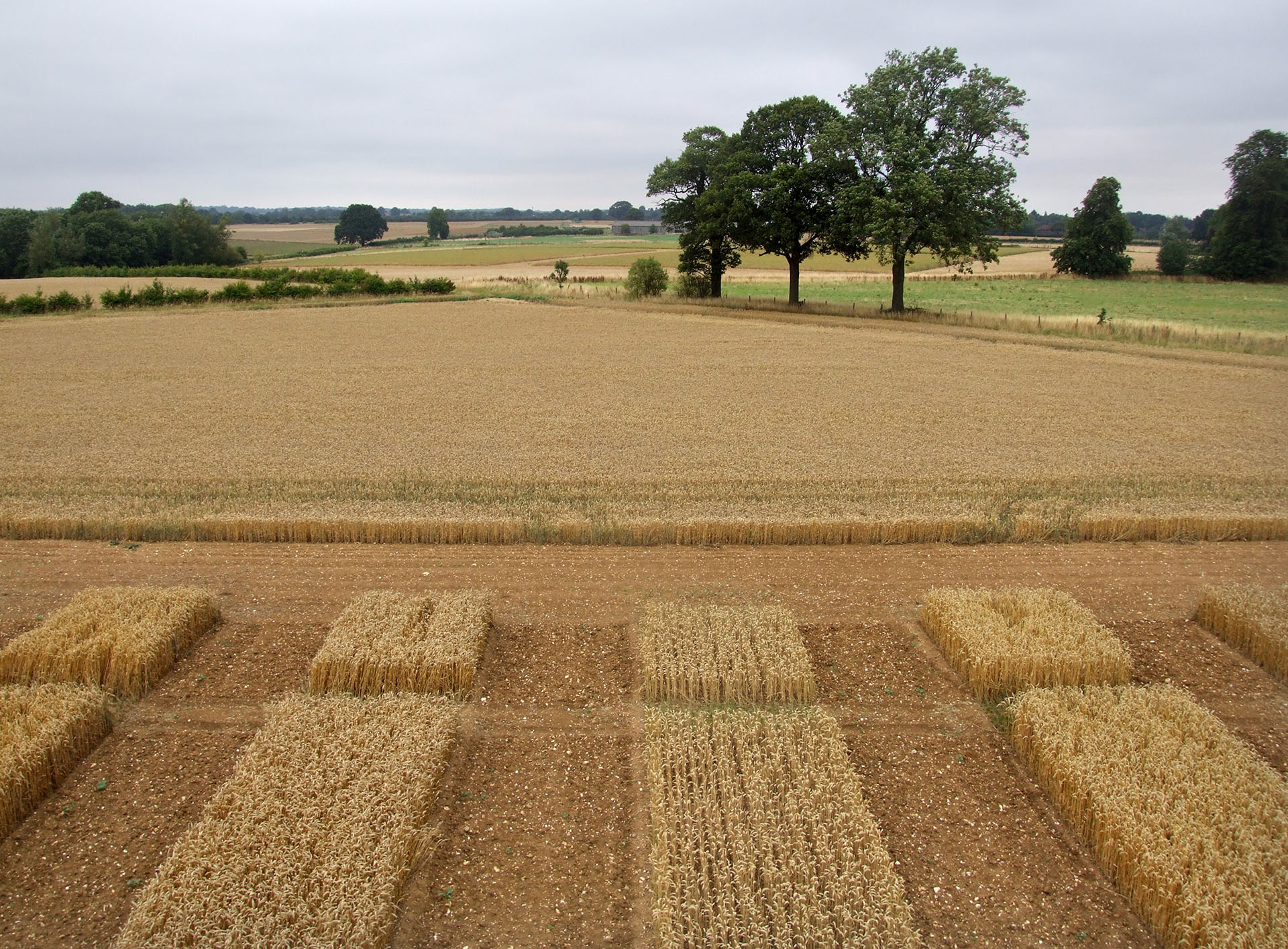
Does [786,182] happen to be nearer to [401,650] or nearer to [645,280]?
[645,280]

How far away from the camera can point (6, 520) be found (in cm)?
1381

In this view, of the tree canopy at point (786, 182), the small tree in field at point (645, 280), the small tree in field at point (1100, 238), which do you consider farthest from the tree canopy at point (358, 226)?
the small tree in field at point (1100, 238)

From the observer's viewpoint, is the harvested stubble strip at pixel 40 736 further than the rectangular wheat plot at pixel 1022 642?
No

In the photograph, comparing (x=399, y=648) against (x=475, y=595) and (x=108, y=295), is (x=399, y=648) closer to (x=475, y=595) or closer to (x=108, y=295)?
(x=475, y=595)

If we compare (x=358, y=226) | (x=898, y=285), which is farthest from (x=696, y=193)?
(x=358, y=226)

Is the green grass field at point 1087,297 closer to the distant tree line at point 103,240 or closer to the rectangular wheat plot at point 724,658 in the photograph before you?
the rectangular wheat plot at point 724,658

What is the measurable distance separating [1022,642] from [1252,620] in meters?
3.34

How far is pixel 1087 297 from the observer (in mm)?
55656

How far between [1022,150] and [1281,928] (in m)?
39.6

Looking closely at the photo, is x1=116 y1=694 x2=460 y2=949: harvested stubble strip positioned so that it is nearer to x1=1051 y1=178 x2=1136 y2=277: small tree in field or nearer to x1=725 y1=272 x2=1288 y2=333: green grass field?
x1=725 y1=272 x2=1288 y2=333: green grass field

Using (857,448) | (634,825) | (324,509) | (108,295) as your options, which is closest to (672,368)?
(857,448)

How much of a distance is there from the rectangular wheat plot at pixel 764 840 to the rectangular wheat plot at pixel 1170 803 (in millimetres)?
1983

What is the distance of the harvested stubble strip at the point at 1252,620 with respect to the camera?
392 inches

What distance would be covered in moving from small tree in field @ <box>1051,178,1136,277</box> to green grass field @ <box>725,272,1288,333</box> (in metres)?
2.17
